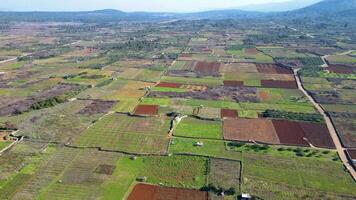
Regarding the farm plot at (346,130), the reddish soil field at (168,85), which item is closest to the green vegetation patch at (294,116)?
the farm plot at (346,130)

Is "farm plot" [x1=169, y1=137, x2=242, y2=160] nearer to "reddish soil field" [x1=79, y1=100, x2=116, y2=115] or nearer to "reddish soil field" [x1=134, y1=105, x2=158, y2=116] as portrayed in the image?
"reddish soil field" [x1=134, y1=105, x2=158, y2=116]

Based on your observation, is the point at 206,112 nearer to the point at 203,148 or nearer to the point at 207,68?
the point at 203,148

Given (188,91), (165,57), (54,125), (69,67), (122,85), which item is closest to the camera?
(54,125)

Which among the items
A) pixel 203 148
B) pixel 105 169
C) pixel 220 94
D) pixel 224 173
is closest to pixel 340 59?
pixel 220 94

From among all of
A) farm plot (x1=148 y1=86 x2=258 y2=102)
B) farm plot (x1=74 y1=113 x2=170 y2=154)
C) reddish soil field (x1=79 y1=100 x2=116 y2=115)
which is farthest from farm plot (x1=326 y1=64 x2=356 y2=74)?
reddish soil field (x1=79 y1=100 x2=116 y2=115)

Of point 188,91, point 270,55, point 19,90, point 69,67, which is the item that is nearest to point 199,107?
point 188,91

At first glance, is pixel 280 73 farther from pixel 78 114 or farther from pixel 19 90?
pixel 19 90

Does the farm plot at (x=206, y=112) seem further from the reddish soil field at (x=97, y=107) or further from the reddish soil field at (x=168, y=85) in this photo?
the reddish soil field at (x=168, y=85)
